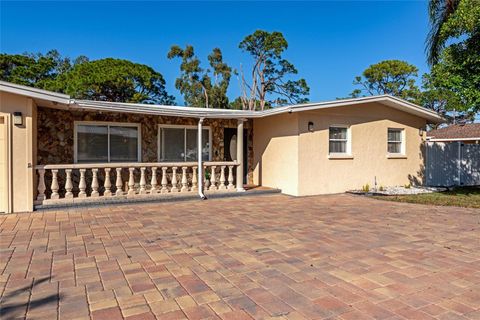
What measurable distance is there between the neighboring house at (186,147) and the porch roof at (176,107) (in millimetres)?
30

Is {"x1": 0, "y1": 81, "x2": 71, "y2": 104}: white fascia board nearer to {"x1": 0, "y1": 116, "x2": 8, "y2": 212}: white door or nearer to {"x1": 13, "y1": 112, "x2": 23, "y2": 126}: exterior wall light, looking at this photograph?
{"x1": 13, "y1": 112, "x2": 23, "y2": 126}: exterior wall light

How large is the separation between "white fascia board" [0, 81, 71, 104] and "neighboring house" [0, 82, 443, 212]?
2 centimetres

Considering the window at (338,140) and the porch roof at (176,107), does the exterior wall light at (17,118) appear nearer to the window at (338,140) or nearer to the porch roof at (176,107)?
the porch roof at (176,107)

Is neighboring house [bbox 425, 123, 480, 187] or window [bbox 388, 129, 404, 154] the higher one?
window [bbox 388, 129, 404, 154]

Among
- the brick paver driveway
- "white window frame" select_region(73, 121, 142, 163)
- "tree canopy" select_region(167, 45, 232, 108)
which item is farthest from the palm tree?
"tree canopy" select_region(167, 45, 232, 108)

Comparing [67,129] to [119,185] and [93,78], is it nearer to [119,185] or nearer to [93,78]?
[119,185]

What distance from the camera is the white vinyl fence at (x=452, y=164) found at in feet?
44.2

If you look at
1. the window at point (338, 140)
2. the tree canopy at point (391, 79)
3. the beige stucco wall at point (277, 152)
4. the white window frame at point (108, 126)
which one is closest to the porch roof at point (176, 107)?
the beige stucco wall at point (277, 152)

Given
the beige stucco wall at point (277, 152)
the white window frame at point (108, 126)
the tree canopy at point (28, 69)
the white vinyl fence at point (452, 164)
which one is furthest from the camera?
the tree canopy at point (28, 69)

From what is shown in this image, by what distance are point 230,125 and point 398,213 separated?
→ 627 centimetres

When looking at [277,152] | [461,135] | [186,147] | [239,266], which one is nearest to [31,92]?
[186,147]

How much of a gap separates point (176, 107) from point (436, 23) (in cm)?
928

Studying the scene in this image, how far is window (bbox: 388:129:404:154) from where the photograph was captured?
40.6ft

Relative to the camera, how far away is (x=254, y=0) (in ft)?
55.3
